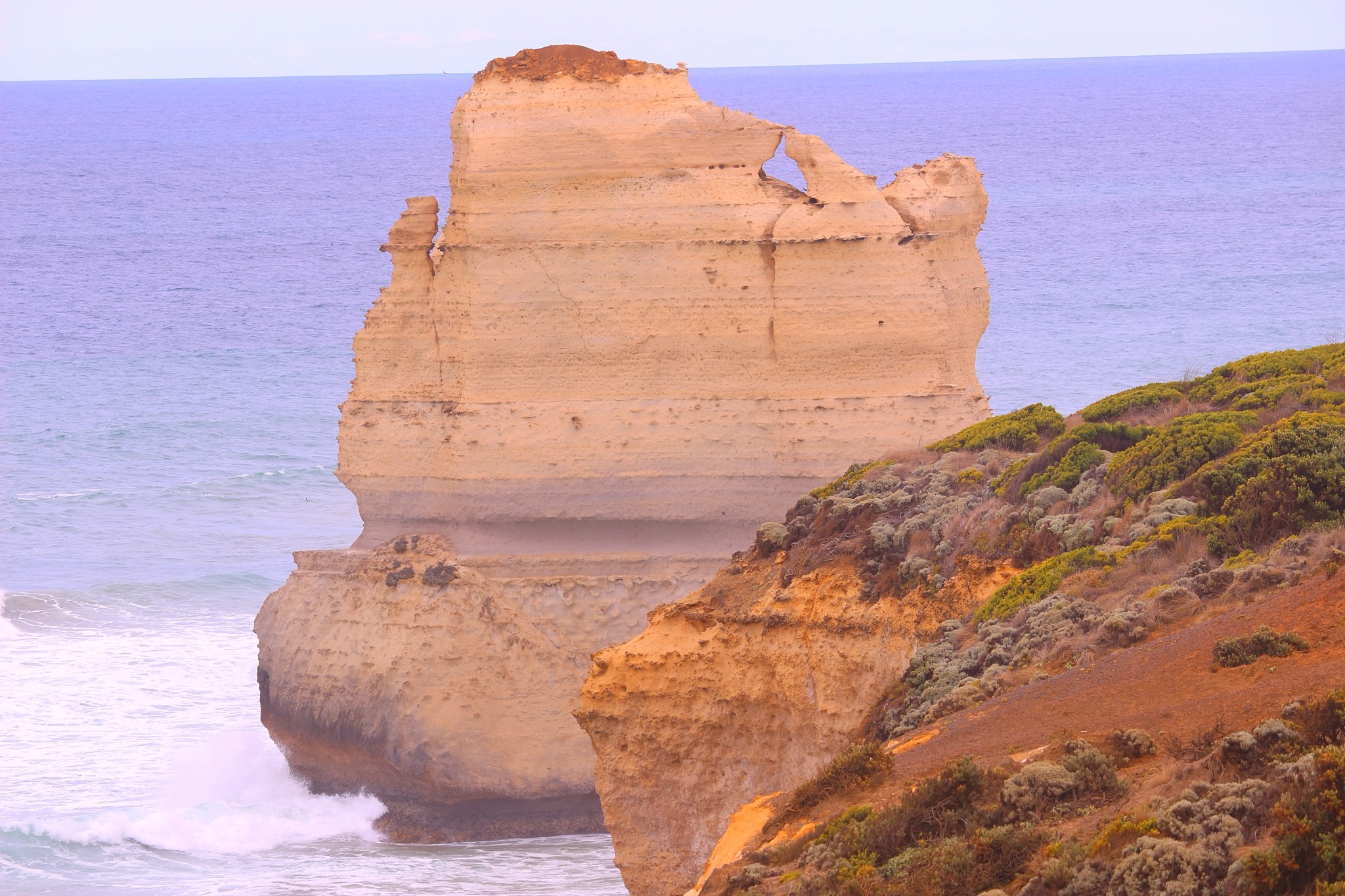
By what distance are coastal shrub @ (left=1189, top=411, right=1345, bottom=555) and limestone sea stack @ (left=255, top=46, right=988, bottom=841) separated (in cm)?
944

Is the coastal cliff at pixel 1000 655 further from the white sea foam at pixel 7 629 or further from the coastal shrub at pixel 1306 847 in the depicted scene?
the white sea foam at pixel 7 629

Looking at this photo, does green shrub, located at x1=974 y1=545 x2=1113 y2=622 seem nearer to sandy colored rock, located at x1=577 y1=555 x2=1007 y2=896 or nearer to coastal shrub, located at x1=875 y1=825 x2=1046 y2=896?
sandy colored rock, located at x1=577 y1=555 x2=1007 y2=896

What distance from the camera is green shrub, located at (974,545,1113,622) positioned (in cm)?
1479

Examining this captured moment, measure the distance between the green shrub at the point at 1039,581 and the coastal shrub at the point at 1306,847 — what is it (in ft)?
21.0

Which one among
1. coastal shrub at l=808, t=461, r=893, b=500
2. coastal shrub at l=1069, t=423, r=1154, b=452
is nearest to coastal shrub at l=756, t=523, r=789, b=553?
coastal shrub at l=808, t=461, r=893, b=500

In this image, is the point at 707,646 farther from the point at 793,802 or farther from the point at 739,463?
the point at 739,463

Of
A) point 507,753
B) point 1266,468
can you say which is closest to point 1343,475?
point 1266,468

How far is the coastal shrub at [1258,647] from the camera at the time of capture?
11031 millimetres

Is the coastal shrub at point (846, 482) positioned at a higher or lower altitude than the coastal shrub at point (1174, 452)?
lower

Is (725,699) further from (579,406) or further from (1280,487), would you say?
(579,406)

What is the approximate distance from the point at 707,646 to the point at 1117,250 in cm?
7918

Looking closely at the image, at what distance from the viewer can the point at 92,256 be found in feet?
315

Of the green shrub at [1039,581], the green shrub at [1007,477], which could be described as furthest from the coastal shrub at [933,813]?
the green shrub at [1007,477]

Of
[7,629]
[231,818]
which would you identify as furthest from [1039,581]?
[7,629]
